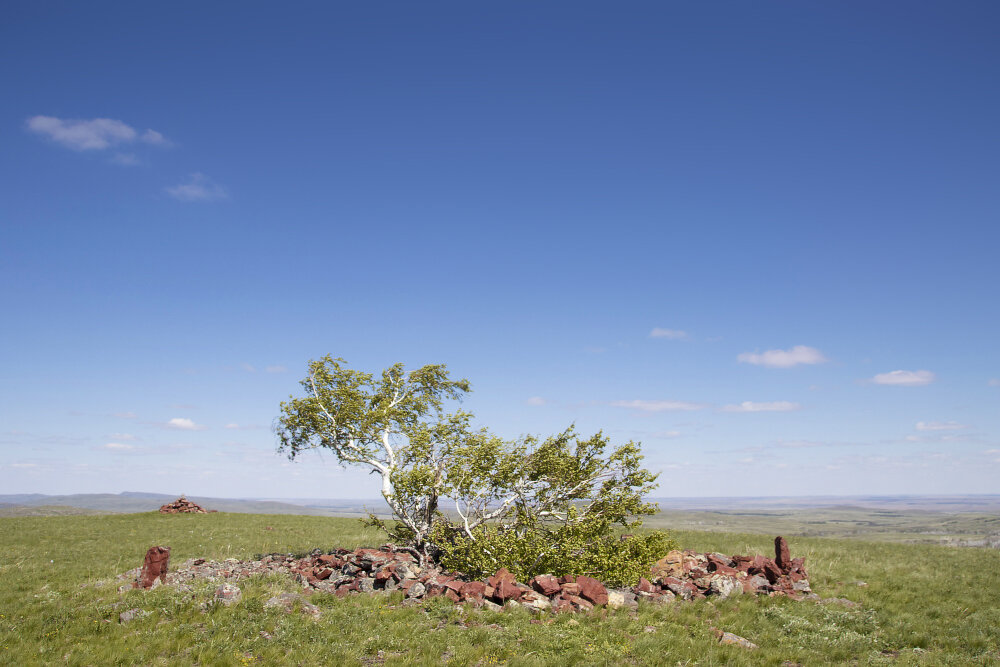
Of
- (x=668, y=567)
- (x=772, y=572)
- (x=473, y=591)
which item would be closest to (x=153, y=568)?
(x=473, y=591)

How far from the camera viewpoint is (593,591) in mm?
18203

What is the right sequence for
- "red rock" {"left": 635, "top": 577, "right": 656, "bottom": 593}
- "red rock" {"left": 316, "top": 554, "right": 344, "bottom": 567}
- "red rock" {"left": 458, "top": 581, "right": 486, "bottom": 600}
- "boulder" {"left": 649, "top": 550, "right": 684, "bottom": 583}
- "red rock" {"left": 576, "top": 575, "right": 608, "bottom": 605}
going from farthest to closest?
1. "red rock" {"left": 316, "top": 554, "right": 344, "bottom": 567}
2. "boulder" {"left": 649, "top": 550, "right": 684, "bottom": 583}
3. "red rock" {"left": 635, "top": 577, "right": 656, "bottom": 593}
4. "red rock" {"left": 576, "top": 575, "right": 608, "bottom": 605}
5. "red rock" {"left": 458, "top": 581, "right": 486, "bottom": 600}

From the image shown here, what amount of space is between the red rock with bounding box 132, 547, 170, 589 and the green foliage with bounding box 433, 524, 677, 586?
427 inches

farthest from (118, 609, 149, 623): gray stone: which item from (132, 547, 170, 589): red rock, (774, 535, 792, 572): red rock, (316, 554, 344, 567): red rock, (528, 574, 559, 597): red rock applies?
(774, 535, 792, 572): red rock

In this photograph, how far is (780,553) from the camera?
2264 centimetres

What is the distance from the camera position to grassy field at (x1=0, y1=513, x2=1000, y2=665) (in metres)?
13.6

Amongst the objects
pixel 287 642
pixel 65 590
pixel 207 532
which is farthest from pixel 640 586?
pixel 207 532

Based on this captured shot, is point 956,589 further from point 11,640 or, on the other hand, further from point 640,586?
point 11,640

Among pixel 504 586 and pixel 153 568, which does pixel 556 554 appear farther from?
pixel 153 568

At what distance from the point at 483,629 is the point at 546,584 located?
403cm

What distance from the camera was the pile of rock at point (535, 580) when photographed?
18.0 meters

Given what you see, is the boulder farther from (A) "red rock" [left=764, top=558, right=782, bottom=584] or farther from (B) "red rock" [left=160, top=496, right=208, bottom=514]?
(B) "red rock" [left=160, top=496, right=208, bottom=514]

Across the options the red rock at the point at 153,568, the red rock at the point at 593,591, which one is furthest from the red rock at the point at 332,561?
the red rock at the point at 593,591

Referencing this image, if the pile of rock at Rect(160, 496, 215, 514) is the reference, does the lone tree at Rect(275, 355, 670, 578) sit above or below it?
above
